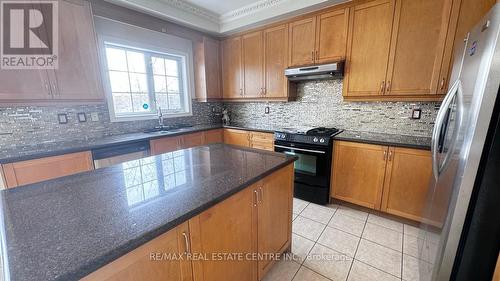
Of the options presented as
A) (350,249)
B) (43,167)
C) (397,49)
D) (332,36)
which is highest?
(332,36)

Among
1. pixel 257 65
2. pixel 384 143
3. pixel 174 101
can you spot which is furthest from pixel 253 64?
pixel 384 143

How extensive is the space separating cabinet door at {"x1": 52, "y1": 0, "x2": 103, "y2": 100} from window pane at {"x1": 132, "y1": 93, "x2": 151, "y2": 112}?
643mm

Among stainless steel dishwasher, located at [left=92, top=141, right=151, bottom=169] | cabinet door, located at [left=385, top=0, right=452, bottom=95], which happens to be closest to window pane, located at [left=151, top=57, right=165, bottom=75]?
stainless steel dishwasher, located at [left=92, top=141, right=151, bottom=169]

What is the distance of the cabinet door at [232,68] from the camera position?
3529mm

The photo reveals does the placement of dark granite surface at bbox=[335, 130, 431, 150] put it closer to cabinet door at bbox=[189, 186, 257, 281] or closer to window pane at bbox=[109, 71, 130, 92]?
cabinet door at bbox=[189, 186, 257, 281]

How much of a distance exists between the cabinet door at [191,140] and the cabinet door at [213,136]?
0.11m

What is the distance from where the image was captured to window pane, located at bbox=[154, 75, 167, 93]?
3266mm

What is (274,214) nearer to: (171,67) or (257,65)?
(257,65)

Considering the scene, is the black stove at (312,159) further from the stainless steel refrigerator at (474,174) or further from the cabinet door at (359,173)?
the stainless steel refrigerator at (474,174)

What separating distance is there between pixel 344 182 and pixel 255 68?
2.19 meters

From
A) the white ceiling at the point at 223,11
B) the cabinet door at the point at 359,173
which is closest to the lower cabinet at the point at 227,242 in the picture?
the cabinet door at the point at 359,173

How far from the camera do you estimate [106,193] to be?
3.29 ft

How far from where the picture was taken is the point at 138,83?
304 centimetres

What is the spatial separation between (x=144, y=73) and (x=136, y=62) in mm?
176
